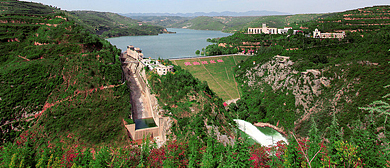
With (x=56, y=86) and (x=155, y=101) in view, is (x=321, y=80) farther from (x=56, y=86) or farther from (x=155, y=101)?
(x=56, y=86)

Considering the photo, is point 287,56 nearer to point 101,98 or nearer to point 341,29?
point 341,29

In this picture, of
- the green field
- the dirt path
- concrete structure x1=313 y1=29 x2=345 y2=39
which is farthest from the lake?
concrete structure x1=313 y1=29 x2=345 y2=39

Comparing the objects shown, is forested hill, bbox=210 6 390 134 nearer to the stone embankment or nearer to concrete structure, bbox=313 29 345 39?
concrete structure, bbox=313 29 345 39

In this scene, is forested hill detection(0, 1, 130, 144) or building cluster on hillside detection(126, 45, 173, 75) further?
building cluster on hillside detection(126, 45, 173, 75)

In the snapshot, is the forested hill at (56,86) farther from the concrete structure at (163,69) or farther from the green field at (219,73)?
the green field at (219,73)

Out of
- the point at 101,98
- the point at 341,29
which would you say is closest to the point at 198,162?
the point at 101,98

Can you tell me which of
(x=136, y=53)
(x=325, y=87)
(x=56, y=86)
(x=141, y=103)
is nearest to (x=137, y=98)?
(x=141, y=103)
